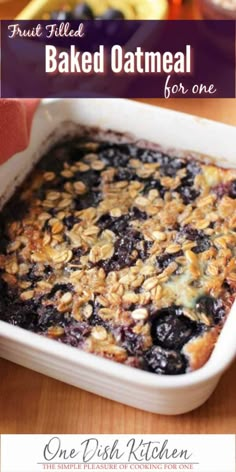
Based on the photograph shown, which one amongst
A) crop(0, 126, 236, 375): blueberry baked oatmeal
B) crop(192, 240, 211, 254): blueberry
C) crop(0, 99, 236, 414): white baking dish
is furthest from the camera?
crop(192, 240, 211, 254): blueberry

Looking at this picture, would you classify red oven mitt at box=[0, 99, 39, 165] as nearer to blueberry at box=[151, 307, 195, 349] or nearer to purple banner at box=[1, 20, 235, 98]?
purple banner at box=[1, 20, 235, 98]

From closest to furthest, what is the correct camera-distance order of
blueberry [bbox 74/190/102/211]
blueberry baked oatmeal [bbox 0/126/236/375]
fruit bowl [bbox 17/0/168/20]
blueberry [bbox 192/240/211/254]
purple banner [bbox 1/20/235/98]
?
blueberry baked oatmeal [bbox 0/126/236/375]
blueberry [bbox 192/240/211/254]
blueberry [bbox 74/190/102/211]
purple banner [bbox 1/20/235/98]
fruit bowl [bbox 17/0/168/20]

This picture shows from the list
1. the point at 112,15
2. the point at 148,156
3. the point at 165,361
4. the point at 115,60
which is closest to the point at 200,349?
the point at 165,361

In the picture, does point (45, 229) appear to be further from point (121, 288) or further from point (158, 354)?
point (158, 354)

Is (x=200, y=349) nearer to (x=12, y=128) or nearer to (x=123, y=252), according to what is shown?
(x=123, y=252)

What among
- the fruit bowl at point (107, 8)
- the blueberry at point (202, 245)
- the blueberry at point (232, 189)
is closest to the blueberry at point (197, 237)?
the blueberry at point (202, 245)

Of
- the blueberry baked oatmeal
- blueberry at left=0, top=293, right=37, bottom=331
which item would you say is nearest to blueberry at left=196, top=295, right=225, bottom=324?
the blueberry baked oatmeal

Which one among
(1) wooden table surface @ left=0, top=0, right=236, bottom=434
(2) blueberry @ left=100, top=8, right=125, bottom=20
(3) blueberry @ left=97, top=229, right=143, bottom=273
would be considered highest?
(2) blueberry @ left=100, top=8, right=125, bottom=20
